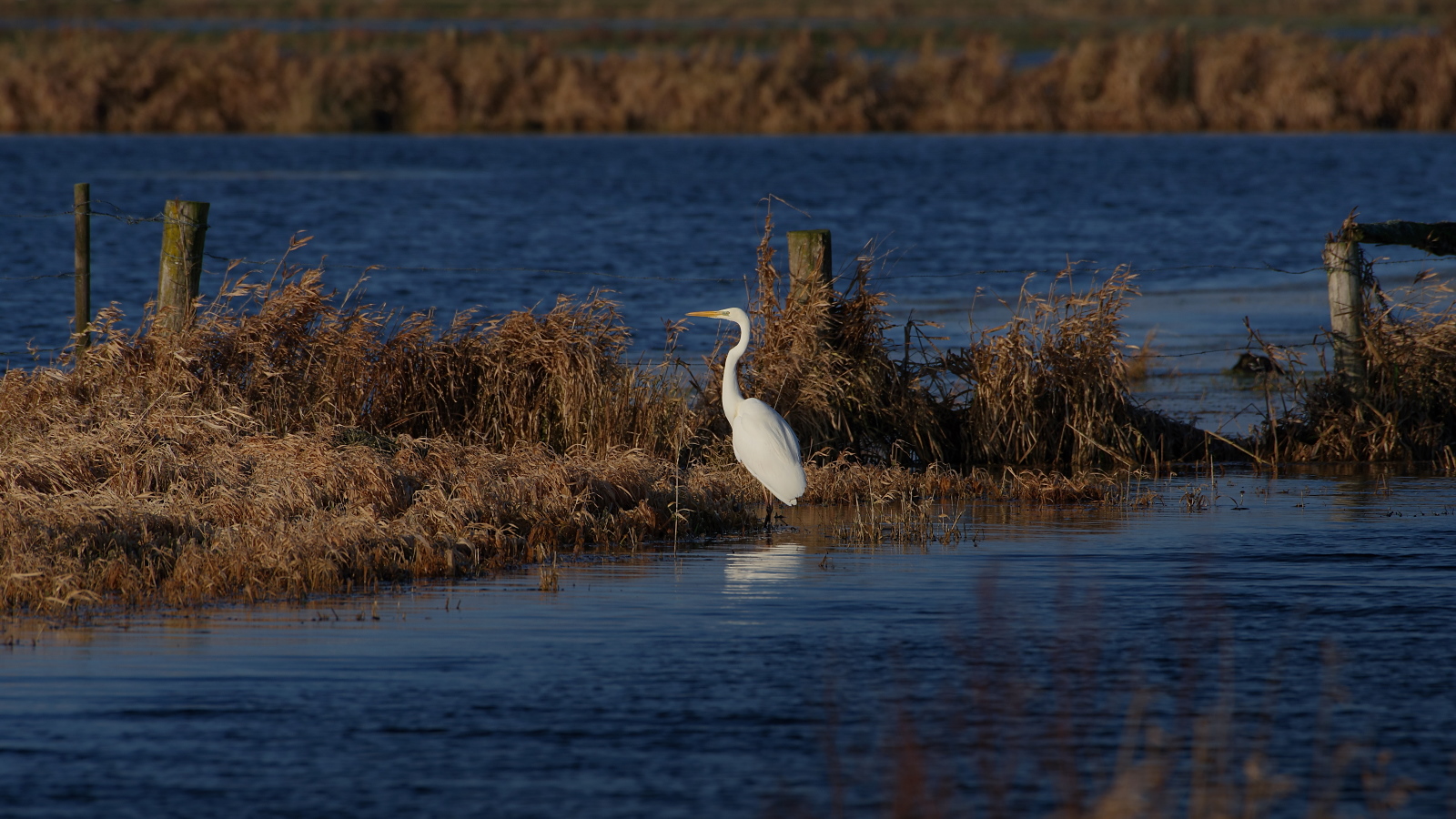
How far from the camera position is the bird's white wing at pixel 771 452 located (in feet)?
36.2

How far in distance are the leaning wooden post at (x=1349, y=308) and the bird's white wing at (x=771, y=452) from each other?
4.56 metres

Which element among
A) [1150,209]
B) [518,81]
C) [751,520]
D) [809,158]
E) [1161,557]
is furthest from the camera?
[518,81]

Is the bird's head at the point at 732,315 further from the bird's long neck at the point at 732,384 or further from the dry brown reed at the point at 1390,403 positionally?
the dry brown reed at the point at 1390,403

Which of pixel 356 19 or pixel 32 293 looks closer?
pixel 32 293

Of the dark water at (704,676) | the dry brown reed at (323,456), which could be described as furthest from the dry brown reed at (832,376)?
the dark water at (704,676)

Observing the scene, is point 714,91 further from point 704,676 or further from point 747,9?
point 704,676

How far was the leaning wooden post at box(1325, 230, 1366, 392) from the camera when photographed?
13352 millimetres

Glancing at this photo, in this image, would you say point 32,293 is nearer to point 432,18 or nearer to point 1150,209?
point 1150,209

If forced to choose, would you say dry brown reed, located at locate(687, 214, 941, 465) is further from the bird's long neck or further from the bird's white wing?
the bird's white wing

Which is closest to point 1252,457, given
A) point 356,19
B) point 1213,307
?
point 1213,307

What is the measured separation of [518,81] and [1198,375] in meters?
43.2

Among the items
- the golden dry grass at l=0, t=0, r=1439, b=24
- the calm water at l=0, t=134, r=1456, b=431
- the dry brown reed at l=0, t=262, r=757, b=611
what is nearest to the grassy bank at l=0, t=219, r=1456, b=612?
the dry brown reed at l=0, t=262, r=757, b=611

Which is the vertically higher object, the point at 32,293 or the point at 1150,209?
the point at 1150,209

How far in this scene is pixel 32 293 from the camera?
23.0 meters
